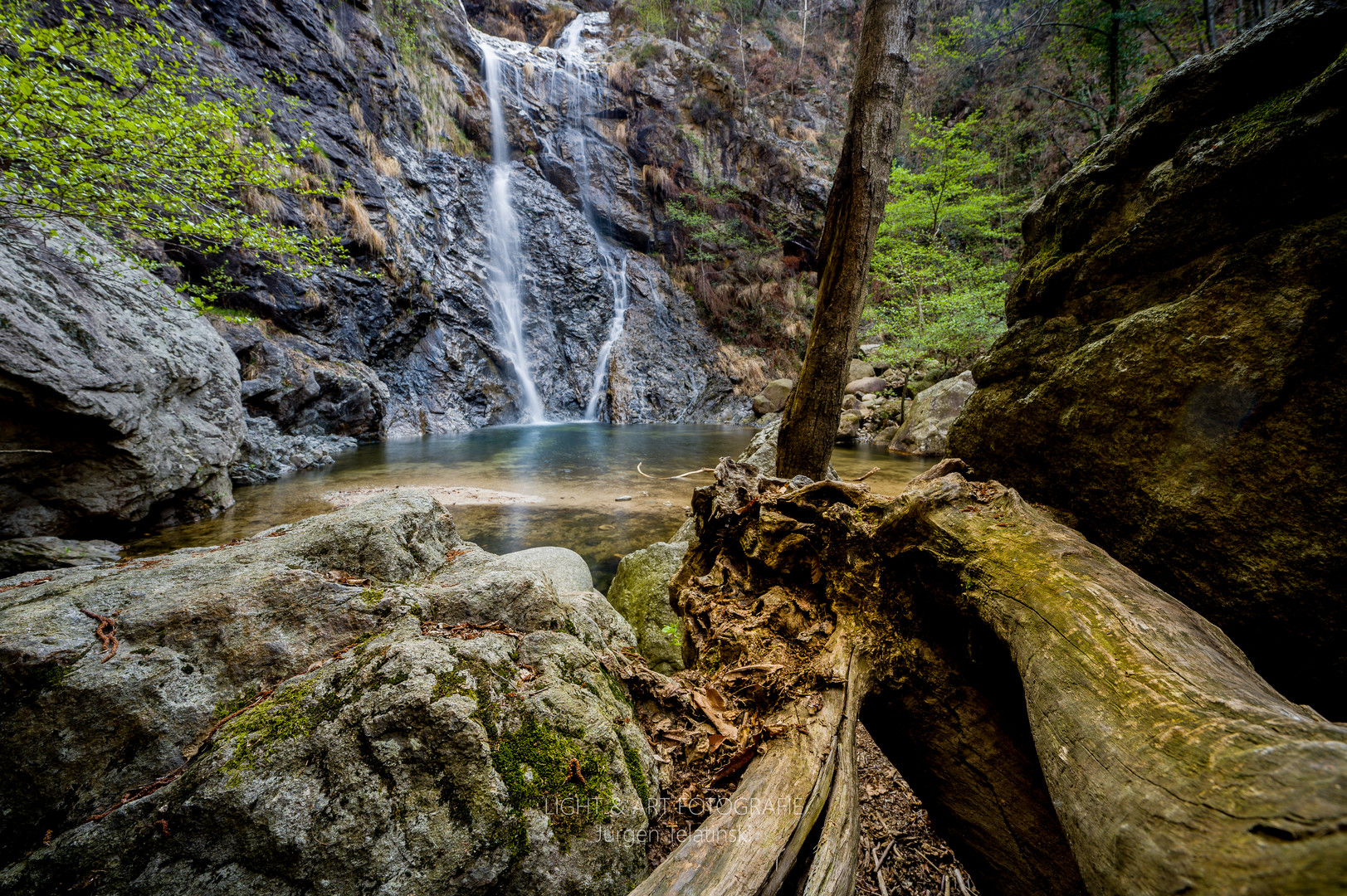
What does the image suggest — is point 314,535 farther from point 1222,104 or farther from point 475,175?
point 475,175

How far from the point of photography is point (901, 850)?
55.7 inches

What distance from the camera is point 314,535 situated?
203 centimetres

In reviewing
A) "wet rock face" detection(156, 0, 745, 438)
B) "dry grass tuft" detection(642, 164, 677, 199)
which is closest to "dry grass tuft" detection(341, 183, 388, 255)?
"wet rock face" detection(156, 0, 745, 438)

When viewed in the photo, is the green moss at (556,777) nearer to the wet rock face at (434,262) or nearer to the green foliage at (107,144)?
the green foliage at (107,144)

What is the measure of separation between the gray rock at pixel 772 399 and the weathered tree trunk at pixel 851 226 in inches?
525

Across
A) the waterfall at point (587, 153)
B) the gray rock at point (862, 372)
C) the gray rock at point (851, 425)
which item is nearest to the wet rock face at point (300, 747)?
the gray rock at point (851, 425)

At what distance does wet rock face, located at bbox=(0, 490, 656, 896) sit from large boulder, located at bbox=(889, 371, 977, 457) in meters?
9.64

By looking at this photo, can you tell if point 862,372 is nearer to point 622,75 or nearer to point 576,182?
point 576,182

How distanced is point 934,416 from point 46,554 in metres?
12.0

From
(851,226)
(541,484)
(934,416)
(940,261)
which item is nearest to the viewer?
(851,226)

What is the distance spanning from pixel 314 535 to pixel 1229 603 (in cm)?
325

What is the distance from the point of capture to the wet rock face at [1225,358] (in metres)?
1.15

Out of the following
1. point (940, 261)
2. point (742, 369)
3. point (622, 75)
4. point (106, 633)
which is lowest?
point (106, 633)

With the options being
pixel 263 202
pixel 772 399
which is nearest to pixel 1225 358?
pixel 263 202
